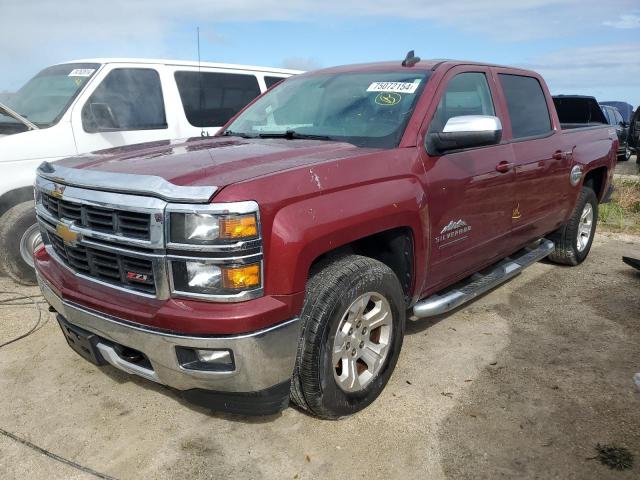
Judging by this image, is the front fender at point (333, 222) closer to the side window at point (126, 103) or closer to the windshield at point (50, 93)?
the side window at point (126, 103)

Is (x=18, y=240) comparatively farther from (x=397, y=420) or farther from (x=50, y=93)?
(x=397, y=420)

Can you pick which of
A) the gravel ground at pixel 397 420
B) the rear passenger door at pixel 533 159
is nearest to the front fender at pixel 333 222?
the gravel ground at pixel 397 420

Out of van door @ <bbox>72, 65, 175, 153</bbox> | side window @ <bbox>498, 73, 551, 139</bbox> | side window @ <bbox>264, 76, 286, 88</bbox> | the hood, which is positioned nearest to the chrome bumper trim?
the hood

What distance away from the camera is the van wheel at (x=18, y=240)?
15.2 feet

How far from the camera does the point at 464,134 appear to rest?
118 inches

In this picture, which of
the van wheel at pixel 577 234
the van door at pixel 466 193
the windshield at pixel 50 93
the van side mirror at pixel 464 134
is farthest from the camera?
the van wheel at pixel 577 234

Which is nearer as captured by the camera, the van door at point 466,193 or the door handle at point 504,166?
the van door at point 466,193

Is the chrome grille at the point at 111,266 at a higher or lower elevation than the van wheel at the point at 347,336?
higher

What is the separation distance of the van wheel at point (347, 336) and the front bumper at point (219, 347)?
0.49 feet

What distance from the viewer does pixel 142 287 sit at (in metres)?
2.39

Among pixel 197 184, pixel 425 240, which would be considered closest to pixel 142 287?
pixel 197 184

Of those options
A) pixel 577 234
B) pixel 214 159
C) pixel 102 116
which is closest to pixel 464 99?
pixel 214 159

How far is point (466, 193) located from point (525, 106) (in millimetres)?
1522

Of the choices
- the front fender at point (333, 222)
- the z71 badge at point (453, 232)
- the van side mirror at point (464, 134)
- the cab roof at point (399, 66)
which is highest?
the cab roof at point (399, 66)
